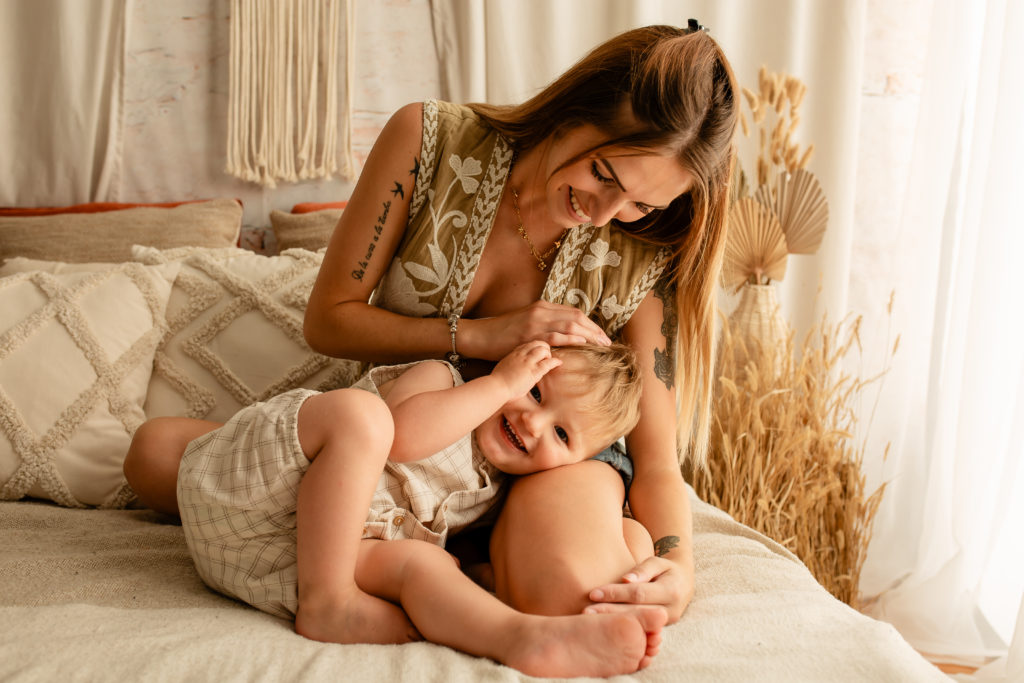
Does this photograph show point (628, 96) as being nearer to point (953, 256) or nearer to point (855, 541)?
point (953, 256)

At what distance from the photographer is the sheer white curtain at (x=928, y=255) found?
1949mm

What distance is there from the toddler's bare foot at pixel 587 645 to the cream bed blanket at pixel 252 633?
3 centimetres

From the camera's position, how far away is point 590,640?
0.98 meters

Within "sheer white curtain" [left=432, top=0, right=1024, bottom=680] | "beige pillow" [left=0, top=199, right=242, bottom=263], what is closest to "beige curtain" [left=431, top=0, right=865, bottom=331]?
"sheer white curtain" [left=432, top=0, right=1024, bottom=680]

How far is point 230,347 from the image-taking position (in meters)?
1.73

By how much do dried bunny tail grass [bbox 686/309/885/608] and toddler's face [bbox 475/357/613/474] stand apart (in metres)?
0.83

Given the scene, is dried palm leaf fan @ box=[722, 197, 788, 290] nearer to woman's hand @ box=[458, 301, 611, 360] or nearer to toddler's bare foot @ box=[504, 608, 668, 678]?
woman's hand @ box=[458, 301, 611, 360]

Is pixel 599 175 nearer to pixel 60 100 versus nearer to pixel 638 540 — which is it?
pixel 638 540

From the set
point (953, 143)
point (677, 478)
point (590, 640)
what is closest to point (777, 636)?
point (590, 640)

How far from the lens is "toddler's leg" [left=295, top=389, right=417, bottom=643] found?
1.02 meters

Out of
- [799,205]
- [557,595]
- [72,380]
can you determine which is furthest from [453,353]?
[799,205]

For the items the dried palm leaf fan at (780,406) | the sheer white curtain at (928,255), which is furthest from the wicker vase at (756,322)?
the sheer white curtain at (928,255)

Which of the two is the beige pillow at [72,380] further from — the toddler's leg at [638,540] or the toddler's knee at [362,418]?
the toddler's leg at [638,540]

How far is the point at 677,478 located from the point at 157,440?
88 centimetres
